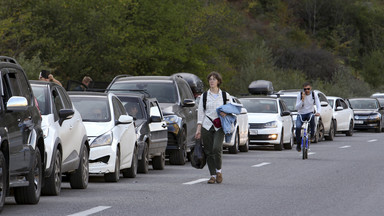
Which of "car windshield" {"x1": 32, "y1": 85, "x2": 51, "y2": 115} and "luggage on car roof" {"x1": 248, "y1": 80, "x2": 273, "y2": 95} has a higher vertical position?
"luggage on car roof" {"x1": 248, "y1": 80, "x2": 273, "y2": 95}

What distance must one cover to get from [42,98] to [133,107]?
→ 5942 mm

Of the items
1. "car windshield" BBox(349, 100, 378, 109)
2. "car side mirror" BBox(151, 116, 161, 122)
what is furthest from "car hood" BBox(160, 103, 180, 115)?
"car windshield" BBox(349, 100, 378, 109)

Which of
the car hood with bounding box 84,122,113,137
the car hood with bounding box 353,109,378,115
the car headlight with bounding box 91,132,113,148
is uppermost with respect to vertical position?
the car hood with bounding box 353,109,378,115

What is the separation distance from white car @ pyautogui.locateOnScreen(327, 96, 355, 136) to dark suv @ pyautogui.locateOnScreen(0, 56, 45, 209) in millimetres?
26952

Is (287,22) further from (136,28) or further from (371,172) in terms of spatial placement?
(371,172)

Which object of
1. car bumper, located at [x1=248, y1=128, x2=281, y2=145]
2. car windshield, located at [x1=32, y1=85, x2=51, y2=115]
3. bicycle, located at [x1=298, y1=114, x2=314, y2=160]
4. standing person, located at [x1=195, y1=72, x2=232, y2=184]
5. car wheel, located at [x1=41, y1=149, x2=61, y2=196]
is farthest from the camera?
car bumper, located at [x1=248, y1=128, x2=281, y2=145]

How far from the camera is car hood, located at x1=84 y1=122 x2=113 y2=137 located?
16.1m

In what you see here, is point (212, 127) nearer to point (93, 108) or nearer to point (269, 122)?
point (93, 108)

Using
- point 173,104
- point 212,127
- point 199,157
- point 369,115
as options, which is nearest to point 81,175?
point 199,157

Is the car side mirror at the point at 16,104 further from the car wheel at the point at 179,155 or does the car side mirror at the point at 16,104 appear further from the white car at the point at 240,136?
the white car at the point at 240,136

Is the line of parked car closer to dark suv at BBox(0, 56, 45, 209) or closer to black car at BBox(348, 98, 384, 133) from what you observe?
dark suv at BBox(0, 56, 45, 209)

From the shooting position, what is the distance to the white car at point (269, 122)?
29.0m

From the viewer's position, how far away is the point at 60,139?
13.3m

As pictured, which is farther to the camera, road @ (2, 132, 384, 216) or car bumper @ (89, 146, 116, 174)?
car bumper @ (89, 146, 116, 174)
